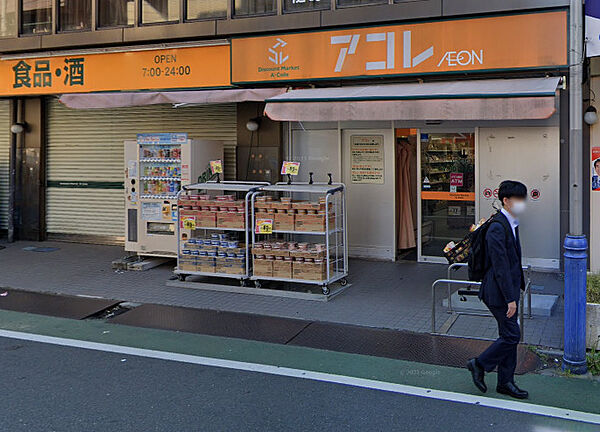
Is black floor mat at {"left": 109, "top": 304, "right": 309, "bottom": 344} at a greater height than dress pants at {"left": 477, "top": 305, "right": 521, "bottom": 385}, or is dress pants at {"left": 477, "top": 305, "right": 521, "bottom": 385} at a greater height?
dress pants at {"left": 477, "top": 305, "right": 521, "bottom": 385}

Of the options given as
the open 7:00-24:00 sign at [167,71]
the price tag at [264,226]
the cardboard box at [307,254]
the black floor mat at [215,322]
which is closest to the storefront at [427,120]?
the open 7:00-24:00 sign at [167,71]

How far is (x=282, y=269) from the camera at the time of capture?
9.44 meters

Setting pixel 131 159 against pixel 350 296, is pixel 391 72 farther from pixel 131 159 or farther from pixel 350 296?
pixel 131 159

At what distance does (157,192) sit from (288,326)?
187 inches

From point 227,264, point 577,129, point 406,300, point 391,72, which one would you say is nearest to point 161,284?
point 227,264

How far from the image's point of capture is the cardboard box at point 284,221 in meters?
9.44

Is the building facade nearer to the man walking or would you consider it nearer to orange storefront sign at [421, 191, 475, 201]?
orange storefront sign at [421, 191, 475, 201]

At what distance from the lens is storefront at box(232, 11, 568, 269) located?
9.23 metres

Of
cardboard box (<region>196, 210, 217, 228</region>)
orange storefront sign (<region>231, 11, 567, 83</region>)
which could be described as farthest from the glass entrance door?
cardboard box (<region>196, 210, 217, 228</region>)

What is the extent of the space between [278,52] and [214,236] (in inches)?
143

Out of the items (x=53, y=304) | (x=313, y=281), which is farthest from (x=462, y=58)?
(x=53, y=304)

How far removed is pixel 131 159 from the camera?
1188 centimetres

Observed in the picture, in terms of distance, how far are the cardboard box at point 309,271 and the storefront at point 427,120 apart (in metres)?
2.17

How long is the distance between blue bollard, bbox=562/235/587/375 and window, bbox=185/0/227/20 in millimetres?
8347
